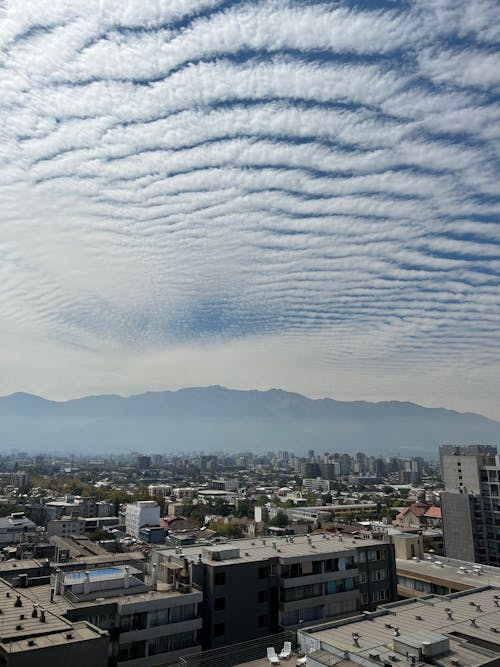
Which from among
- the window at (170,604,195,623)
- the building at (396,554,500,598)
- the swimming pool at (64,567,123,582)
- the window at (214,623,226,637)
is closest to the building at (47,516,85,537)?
the building at (396,554,500,598)

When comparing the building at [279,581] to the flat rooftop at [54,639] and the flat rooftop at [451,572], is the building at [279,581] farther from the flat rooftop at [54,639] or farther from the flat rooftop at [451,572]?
the flat rooftop at [54,639]

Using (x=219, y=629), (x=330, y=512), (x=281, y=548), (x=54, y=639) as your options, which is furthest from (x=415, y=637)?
(x=330, y=512)

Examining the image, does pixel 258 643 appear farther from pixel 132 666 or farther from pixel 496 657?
pixel 496 657

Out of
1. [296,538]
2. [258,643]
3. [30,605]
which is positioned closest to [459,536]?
[296,538]

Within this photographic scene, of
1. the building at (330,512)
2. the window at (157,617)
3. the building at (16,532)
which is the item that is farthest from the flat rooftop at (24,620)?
the building at (330,512)

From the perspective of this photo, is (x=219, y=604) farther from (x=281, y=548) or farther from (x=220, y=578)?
(x=281, y=548)

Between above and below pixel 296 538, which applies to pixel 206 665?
below

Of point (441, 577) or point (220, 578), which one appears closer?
point (220, 578)
